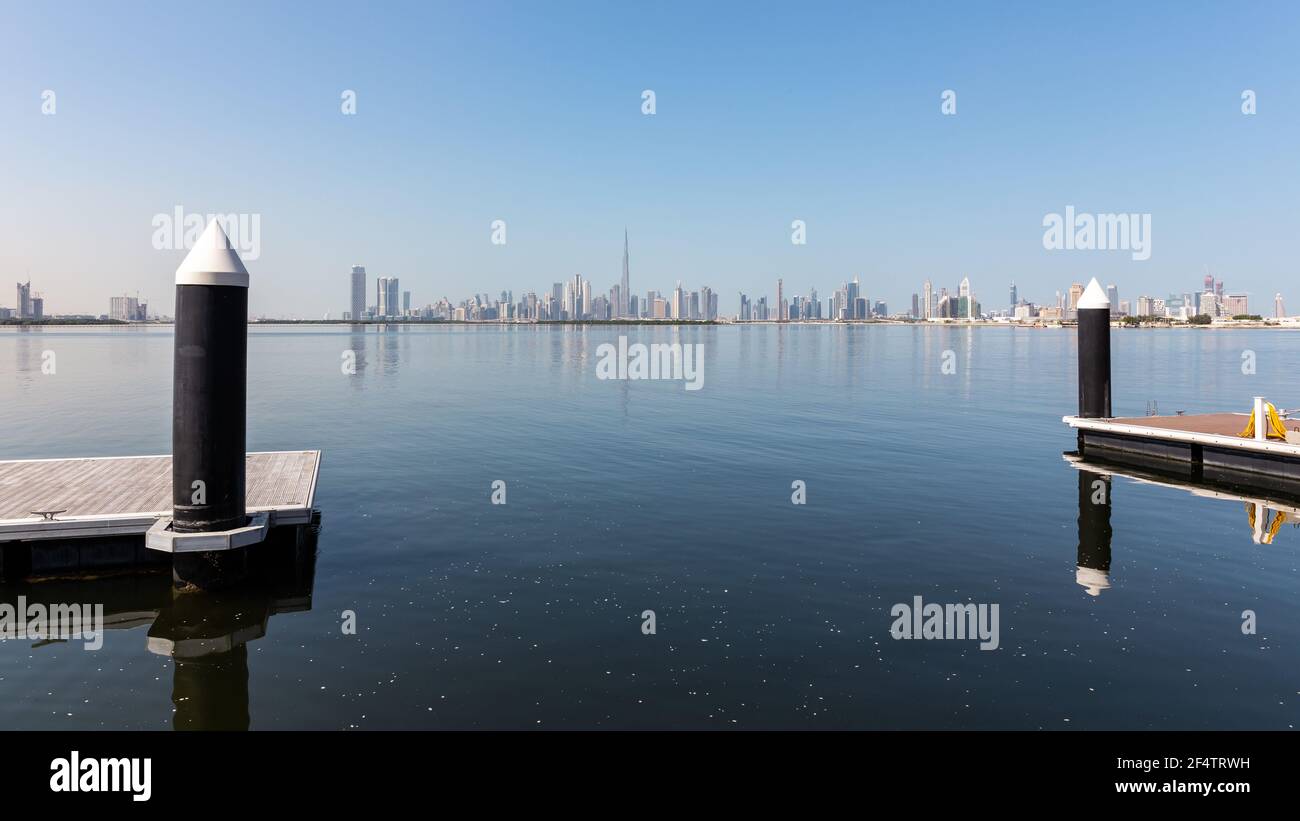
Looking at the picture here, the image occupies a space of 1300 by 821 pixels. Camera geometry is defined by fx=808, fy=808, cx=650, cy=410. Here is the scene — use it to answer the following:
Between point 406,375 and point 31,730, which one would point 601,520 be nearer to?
point 31,730

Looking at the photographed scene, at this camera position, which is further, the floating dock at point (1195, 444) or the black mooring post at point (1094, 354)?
the black mooring post at point (1094, 354)

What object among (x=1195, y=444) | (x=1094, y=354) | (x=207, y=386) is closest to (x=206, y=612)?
(x=207, y=386)

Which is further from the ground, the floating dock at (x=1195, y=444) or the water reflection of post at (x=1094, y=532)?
the floating dock at (x=1195, y=444)

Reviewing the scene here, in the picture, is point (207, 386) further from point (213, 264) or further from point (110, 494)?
point (110, 494)

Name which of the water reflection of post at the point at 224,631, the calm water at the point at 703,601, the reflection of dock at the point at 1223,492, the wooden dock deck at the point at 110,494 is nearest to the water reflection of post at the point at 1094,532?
the reflection of dock at the point at 1223,492

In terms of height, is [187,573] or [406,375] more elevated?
[406,375]

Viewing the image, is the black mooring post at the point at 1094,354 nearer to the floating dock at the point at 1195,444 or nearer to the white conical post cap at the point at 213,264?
the floating dock at the point at 1195,444
